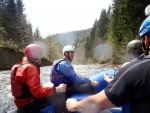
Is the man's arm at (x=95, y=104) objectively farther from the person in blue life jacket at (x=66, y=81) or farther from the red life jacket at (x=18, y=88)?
the person in blue life jacket at (x=66, y=81)

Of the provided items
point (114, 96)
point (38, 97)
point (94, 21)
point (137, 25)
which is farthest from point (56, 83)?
point (94, 21)

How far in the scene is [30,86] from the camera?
3.93 m

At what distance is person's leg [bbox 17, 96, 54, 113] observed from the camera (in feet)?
13.8

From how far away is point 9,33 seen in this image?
50.8 meters

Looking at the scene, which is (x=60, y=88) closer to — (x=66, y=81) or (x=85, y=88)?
(x=66, y=81)

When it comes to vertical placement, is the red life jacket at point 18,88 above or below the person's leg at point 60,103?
above

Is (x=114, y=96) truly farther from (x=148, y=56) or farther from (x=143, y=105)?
(x=148, y=56)

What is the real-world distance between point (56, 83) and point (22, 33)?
4837cm

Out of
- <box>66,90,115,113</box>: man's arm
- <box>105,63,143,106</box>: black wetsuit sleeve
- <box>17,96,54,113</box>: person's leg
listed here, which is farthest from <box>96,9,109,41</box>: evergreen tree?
<box>105,63,143,106</box>: black wetsuit sleeve

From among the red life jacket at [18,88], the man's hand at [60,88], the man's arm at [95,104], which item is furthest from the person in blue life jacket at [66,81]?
the man's arm at [95,104]

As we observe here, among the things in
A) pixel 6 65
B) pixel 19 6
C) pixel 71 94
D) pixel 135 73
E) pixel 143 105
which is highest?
pixel 19 6

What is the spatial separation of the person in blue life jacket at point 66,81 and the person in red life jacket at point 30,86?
0.24 metres

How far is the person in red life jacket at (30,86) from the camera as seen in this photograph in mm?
3936

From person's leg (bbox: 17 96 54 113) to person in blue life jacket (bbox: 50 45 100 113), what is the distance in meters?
0.18
